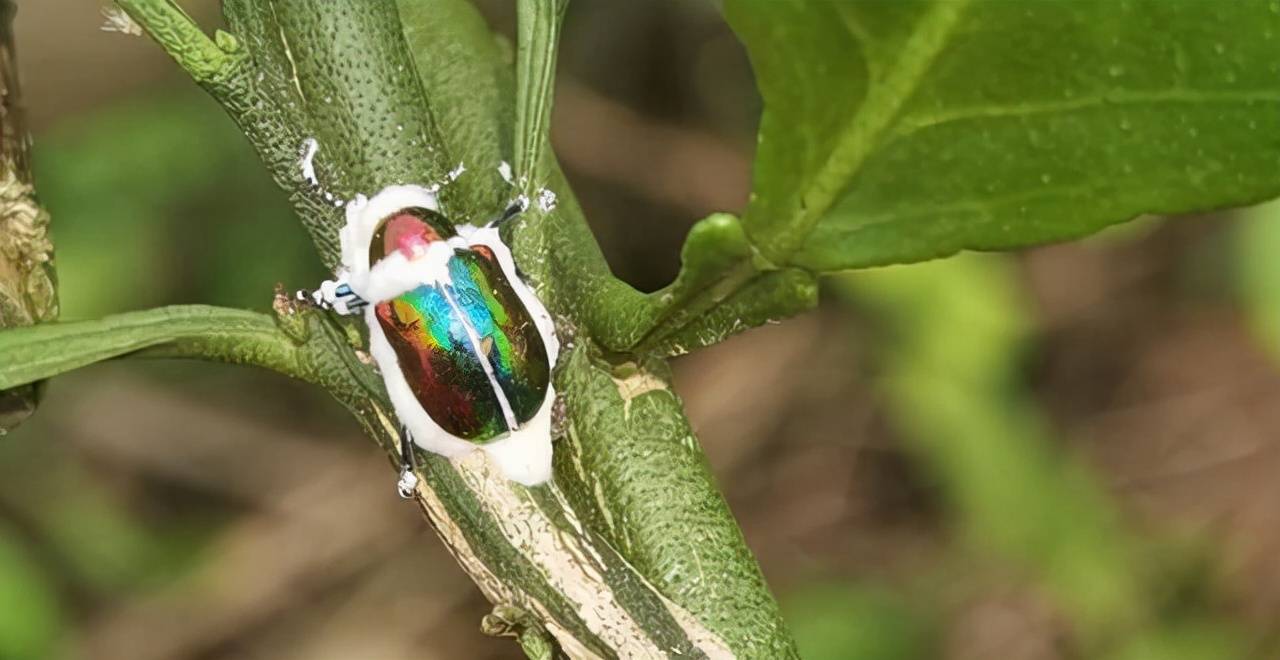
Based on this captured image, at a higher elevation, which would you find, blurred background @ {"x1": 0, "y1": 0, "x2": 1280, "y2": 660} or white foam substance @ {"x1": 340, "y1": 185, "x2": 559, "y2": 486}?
blurred background @ {"x1": 0, "y1": 0, "x2": 1280, "y2": 660}

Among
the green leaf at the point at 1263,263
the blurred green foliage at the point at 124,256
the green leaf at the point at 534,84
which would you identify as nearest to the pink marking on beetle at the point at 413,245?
the green leaf at the point at 534,84

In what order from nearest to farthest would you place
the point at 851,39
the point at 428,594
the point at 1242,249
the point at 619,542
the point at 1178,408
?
the point at 851,39, the point at 619,542, the point at 1242,249, the point at 428,594, the point at 1178,408

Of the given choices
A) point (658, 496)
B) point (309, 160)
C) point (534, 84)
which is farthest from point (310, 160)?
point (658, 496)

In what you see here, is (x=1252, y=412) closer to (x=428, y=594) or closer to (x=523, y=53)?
(x=428, y=594)

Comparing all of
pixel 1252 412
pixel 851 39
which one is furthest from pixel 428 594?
pixel 851 39

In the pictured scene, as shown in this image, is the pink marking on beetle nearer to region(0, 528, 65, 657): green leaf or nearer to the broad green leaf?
the broad green leaf

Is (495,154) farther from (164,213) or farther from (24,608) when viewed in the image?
(24,608)

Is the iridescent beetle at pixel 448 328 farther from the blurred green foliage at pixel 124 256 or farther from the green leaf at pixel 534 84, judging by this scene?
the blurred green foliage at pixel 124 256

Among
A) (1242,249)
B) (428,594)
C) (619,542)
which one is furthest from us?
(428,594)

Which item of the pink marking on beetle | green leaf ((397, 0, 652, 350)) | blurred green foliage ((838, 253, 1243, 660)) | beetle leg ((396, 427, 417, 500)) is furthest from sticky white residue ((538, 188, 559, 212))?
blurred green foliage ((838, 253, 1243, 660))
